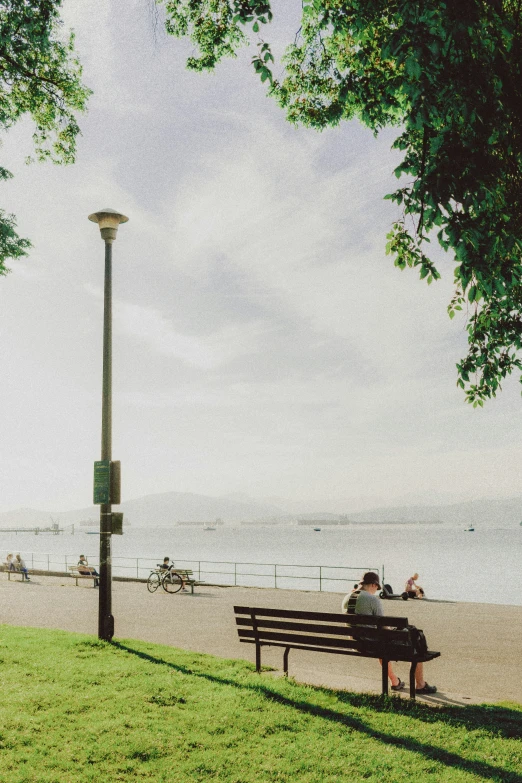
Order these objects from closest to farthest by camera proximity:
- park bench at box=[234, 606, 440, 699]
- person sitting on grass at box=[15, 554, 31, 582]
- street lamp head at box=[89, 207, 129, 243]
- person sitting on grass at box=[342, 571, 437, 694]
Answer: park bench at box=[234, 606, 440, 699], person sitting on grass at box=[342, 571, 437, 694], street lamp head at box=[89, 207, 129, 243], person sitting on grass at box=[15, 554, 31, 582]

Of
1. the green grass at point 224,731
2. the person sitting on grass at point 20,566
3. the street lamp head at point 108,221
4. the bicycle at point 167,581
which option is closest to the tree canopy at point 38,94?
the street lamp head at point 108,221

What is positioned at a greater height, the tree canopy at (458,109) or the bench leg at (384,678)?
the tree canopy at (458,109)

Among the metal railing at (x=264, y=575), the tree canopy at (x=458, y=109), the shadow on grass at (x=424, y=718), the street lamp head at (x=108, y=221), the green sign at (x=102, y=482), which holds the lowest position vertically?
the metal railing at (x=264, y=575)

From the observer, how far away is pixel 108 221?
11.0m

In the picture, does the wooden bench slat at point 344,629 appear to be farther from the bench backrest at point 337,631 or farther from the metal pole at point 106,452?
the metal pole at point 106,452

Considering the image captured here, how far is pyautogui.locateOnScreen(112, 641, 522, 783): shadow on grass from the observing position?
5.12 m

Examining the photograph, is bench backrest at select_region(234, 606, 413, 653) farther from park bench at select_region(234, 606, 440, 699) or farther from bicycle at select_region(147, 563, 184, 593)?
bicycle at select_region(147, 563, 184, 593)

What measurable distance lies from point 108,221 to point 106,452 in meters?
4.01

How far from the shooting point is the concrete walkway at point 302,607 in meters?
9.02

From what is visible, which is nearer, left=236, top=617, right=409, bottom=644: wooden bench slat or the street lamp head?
left=236, top=617, right=409, bottom=644: wooden bench slat

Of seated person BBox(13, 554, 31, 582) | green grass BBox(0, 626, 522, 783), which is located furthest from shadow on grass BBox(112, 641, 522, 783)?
seated person BBox(13, 554, 31, 582)

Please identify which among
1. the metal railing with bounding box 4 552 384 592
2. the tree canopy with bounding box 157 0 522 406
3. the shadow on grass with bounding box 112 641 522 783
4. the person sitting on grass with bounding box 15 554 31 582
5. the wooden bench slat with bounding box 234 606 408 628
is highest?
the tree canopy with bounding box 157 0 522 406

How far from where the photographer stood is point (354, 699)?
23.0ft

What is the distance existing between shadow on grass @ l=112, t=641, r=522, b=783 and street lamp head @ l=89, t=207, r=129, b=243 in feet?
24.0
